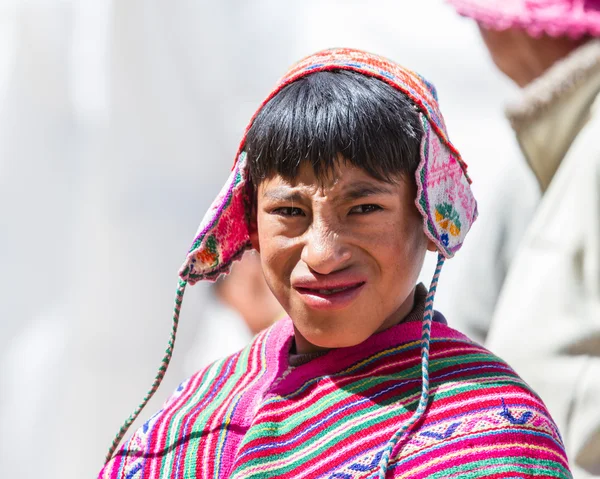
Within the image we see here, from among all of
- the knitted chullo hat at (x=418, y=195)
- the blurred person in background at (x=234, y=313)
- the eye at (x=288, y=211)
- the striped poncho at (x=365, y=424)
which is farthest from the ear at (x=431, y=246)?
the blurred person in background at (x=234, y=313)

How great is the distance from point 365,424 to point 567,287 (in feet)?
2.88

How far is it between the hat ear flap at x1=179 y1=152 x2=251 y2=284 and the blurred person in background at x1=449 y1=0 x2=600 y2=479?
2.68 ft

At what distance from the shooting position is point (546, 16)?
240 cm

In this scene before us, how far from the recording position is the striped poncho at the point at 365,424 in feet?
4.66

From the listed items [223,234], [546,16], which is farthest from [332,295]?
[546,16]

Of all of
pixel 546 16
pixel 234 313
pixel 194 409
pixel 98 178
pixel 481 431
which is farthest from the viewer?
pixel 234 313

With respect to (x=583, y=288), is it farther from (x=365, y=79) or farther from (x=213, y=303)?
(x=213, y=303)

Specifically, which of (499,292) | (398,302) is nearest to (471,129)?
(499,292)

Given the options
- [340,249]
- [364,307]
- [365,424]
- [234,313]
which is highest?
[340,249]

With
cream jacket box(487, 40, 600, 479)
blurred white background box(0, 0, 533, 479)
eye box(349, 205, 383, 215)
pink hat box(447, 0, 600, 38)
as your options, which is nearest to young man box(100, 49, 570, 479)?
eye box(349, 205, 383, 215)

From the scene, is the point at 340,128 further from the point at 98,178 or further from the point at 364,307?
the point at 98,178

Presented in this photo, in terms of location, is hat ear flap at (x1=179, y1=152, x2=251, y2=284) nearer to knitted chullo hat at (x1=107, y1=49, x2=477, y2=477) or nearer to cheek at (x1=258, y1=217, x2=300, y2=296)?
knitted chullo hat at (x1=107, y1=49, x2=477, y2=477)

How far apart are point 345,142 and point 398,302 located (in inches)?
12.8

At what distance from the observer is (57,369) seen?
12.4 ft
